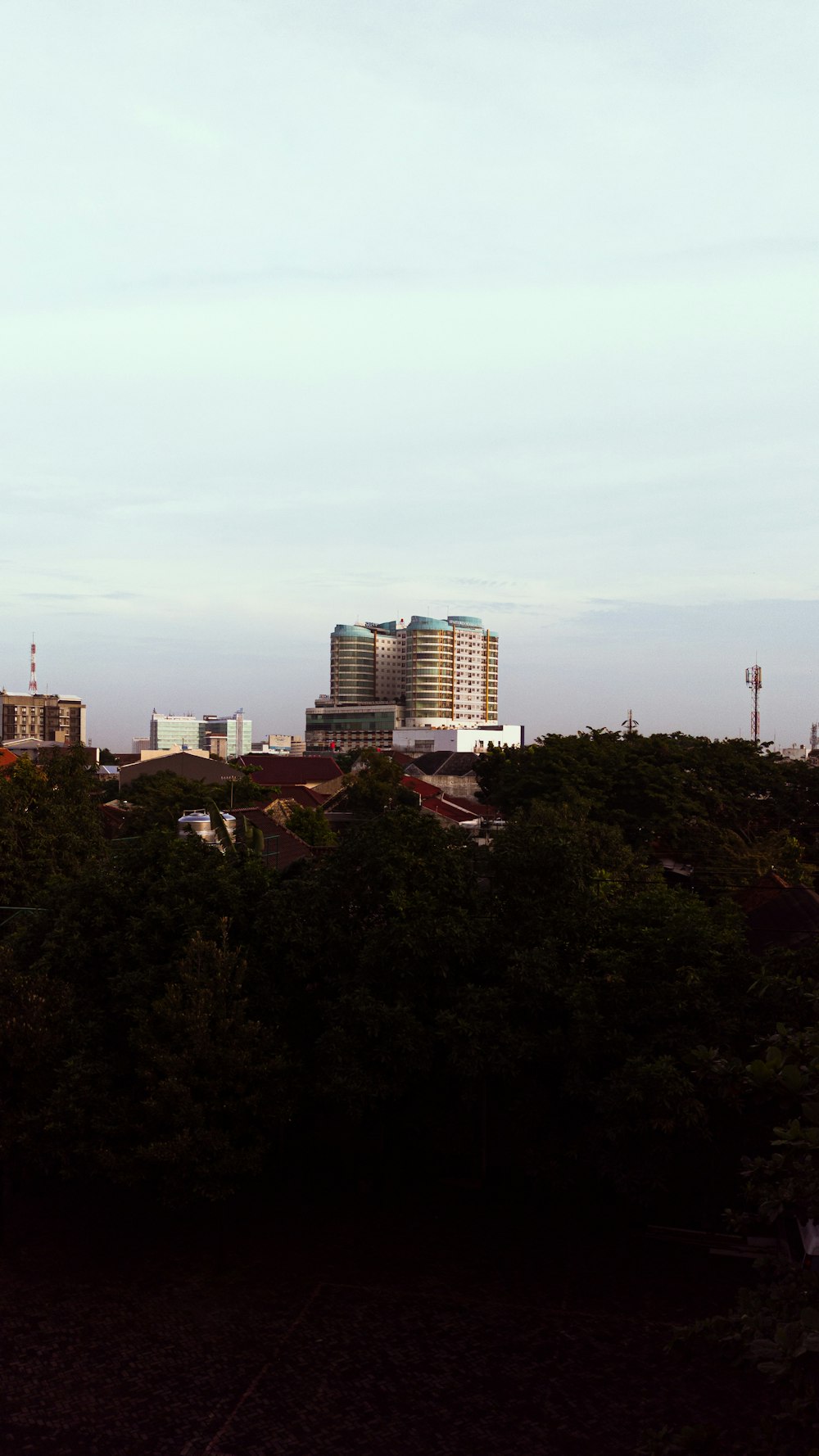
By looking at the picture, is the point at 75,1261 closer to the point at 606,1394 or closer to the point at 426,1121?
the point at 426,1121

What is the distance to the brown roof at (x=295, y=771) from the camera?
70.5 meters

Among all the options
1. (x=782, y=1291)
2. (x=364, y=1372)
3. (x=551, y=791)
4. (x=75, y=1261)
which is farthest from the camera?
(x=551, y=791)

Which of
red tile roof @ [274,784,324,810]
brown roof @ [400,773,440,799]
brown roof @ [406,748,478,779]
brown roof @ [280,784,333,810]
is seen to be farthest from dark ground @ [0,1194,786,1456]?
brown roof @ [406,748,478,779]

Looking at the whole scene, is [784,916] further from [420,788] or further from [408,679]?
[408,679]

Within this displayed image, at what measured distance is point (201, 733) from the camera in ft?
582

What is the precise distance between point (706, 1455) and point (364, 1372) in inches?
323

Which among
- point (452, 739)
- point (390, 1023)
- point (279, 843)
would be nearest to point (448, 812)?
point (279, 843)

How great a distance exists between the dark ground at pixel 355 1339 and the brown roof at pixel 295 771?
51.5 meters

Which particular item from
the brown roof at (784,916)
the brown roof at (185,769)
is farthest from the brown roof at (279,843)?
the brown roof at (185,769)

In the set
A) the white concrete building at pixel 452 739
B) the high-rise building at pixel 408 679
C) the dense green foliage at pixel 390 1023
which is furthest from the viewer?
the high-rise building at pixel 408 679

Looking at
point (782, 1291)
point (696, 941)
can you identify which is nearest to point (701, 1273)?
point (696, 941)

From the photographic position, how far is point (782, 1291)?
5.18 m

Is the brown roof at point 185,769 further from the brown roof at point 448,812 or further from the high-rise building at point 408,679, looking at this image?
the high-rise building at point 408,679

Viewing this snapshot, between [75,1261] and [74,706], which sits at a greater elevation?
[74,706]
